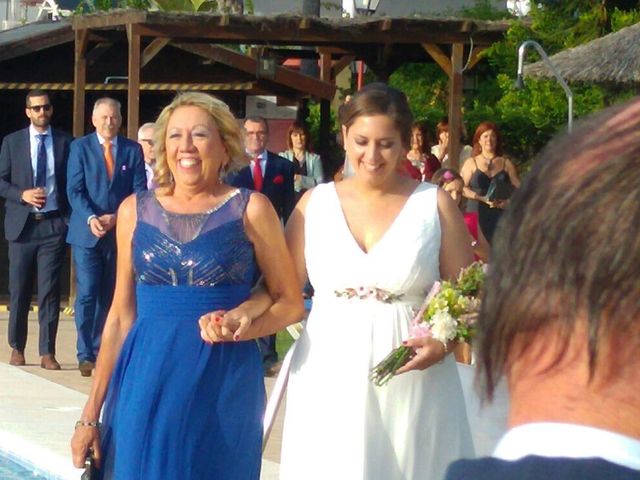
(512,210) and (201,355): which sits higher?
(512,210)

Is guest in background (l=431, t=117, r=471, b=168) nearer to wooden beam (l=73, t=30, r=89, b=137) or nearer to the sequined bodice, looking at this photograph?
wooden beam (l=73, t=30, r=89, b=137)

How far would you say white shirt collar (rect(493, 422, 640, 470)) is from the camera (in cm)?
140

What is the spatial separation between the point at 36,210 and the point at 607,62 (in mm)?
5798

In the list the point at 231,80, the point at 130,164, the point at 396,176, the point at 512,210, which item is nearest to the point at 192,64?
the point at 231,80

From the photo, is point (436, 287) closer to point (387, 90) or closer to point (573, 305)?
point (387, 90)

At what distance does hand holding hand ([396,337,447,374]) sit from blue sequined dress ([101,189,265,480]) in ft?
1.72

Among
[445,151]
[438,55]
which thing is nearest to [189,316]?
[445,151]

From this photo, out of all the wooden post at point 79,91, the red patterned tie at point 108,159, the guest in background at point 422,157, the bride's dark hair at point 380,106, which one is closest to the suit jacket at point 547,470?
the bride's dark hair at point 380,106

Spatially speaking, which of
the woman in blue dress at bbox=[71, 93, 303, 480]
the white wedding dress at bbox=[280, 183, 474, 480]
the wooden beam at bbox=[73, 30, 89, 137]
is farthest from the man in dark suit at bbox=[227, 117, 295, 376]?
the woman in blue dress at bbox=[71, 93, 303, 480]

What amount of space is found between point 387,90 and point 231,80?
48.6 feet

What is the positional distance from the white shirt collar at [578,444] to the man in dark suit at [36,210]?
9973 millimetres

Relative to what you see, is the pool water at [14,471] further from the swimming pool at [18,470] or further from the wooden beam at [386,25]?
the wooden beam at [386,25]

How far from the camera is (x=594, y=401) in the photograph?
1435 mm

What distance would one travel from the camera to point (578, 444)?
1.41 m
